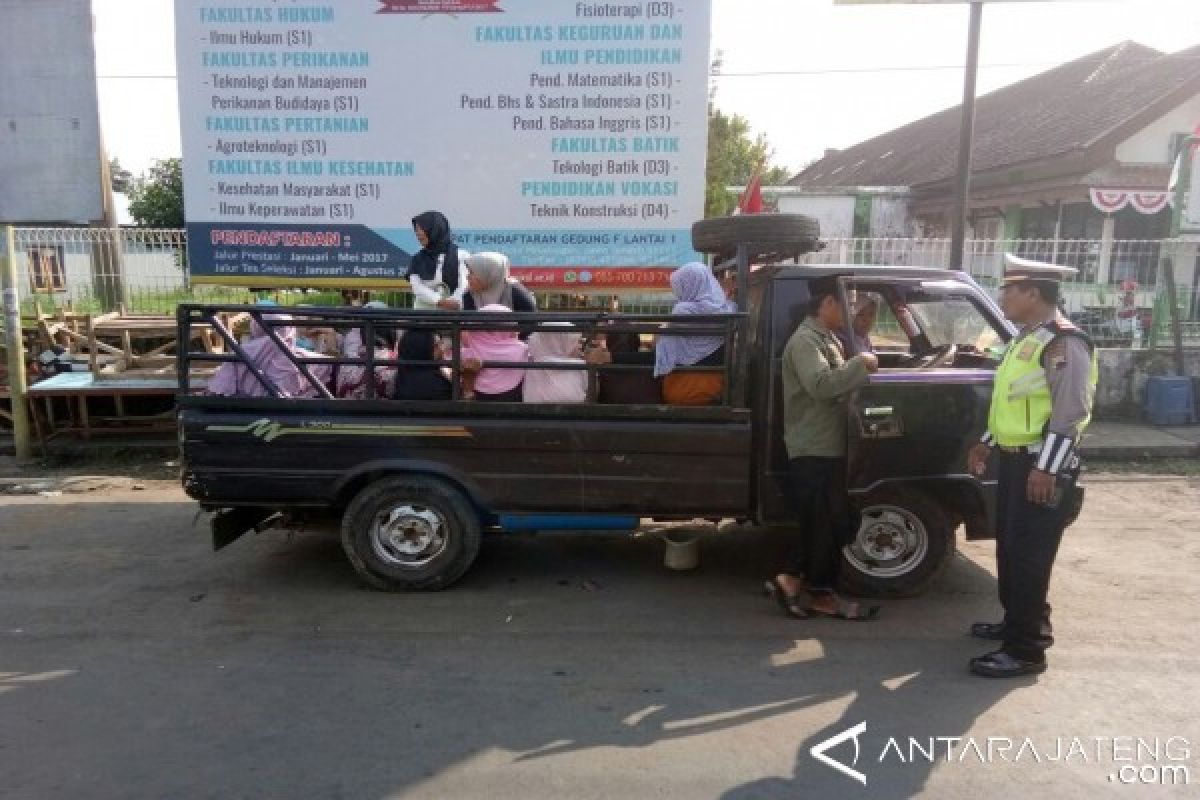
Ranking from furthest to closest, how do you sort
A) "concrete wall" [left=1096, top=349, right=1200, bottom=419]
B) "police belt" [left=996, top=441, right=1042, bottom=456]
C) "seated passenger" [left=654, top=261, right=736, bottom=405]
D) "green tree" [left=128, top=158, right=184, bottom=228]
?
"green tree" [left=128, top=158, right=184, bottom=228] → "concrete wall" [left=1096, top=349, right=1200, bottom=419] → "seated passenger" [left=654, top=261, right=736, bottom=405] → "police belt" [left=996, top=441, right=1042, bottom=456]

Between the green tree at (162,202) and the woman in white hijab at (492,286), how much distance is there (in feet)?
55.5

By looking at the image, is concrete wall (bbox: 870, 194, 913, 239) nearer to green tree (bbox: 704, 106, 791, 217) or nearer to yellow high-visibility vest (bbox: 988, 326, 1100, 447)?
green tree (bbox: 704, 106, 791, 217)

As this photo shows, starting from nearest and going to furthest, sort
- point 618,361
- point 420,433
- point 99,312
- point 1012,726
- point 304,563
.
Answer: point 1012,726 < point 420,433 < point 618,361 < point 304,563 < point 99,312

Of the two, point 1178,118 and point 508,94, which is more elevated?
point 1178,118

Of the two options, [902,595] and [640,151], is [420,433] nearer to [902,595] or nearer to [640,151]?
[902,595]

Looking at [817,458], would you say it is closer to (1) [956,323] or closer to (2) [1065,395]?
(2) [1065,395]

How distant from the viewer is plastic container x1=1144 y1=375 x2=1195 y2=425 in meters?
9.07

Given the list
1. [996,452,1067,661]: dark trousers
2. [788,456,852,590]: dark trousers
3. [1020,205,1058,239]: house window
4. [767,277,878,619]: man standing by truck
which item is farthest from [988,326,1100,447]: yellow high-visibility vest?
[1020,205,1058,239]: house window

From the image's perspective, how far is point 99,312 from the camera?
902 cm

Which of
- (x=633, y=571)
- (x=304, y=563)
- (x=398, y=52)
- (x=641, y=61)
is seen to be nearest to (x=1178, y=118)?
(x=641, y=61)

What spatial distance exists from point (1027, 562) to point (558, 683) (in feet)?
6.87

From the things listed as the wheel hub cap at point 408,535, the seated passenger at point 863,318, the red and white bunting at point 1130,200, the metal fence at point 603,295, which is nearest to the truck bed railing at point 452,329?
the wheel hub cap at point 408,535

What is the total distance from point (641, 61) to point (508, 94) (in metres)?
1.17

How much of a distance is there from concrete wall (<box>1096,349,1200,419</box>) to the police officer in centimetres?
671
